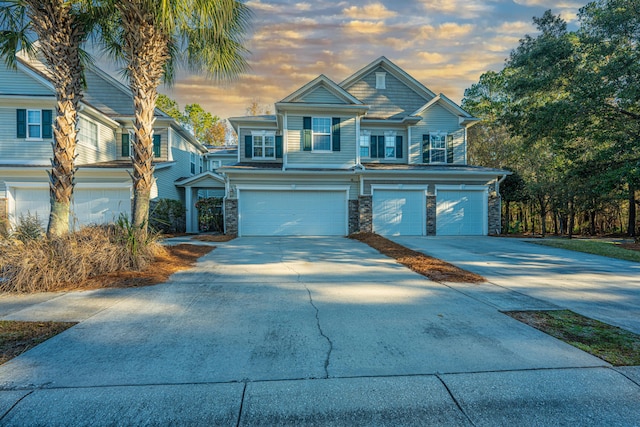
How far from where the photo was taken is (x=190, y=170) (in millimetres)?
20078

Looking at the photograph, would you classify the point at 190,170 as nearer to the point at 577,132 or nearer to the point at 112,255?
the point at 112,255

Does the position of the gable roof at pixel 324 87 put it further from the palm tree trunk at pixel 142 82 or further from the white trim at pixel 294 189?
the palm tree trunk at pixel 142 82

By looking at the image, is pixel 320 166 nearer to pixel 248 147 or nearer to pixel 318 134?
pixel 318 134

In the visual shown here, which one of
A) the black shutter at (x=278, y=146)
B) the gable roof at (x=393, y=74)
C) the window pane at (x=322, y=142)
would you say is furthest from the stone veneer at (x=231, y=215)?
the gable roof at (x=393, y=74)

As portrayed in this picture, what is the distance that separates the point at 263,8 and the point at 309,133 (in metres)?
6.29

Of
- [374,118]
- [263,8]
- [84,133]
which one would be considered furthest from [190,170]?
[263,8]

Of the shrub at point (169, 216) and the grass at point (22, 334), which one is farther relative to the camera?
the shrub at point (169, 216)

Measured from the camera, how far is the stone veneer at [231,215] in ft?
46.3

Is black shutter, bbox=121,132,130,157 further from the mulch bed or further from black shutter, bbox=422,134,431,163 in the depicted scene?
black shutter, bbox=422,134,431,163

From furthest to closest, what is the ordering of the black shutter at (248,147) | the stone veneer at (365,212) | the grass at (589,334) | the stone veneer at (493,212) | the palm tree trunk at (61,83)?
the black shutter at (248,147) → the stone veneer at (493,212) → the stone veneer at (365,212) → the palm tree trunk at (61,83) → the grass at (589,334)

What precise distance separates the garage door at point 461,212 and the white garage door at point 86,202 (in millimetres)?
14485

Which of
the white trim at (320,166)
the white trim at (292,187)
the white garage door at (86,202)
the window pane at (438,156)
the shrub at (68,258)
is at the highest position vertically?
the window pane at (438,156)

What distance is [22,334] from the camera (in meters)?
3.58

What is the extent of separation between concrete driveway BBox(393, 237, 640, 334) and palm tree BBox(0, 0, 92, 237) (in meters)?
8.47
